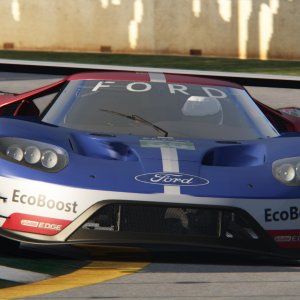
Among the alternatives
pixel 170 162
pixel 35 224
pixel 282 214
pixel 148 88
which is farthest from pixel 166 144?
pixel 148 88

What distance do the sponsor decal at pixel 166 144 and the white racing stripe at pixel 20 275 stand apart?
1.03 m

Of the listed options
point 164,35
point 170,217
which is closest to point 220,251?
point 170,217

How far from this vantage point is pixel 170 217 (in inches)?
265

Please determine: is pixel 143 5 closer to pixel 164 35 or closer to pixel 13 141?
pixel 164 35

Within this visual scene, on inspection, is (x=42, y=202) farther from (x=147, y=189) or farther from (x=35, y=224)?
(x=147, y=189)

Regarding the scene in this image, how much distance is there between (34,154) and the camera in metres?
7.00

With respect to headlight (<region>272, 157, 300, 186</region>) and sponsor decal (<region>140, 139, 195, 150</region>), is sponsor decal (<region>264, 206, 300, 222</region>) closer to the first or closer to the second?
headlight (<region>272, 157, 300, 186</region>)

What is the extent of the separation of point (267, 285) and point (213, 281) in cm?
27

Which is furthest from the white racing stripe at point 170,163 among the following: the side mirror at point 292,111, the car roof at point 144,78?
the side mirror at point 292,111

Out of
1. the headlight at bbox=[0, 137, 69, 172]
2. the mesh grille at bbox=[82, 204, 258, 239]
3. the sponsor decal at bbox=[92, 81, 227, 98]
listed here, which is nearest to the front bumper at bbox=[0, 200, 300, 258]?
the mesh grille at bbox=[82, 204, 258, 239]

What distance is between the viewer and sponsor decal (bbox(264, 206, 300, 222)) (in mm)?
6832

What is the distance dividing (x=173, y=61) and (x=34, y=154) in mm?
25406

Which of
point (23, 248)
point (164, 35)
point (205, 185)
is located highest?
point (205, 185)

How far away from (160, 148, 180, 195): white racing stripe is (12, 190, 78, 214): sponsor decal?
19.7 inches
